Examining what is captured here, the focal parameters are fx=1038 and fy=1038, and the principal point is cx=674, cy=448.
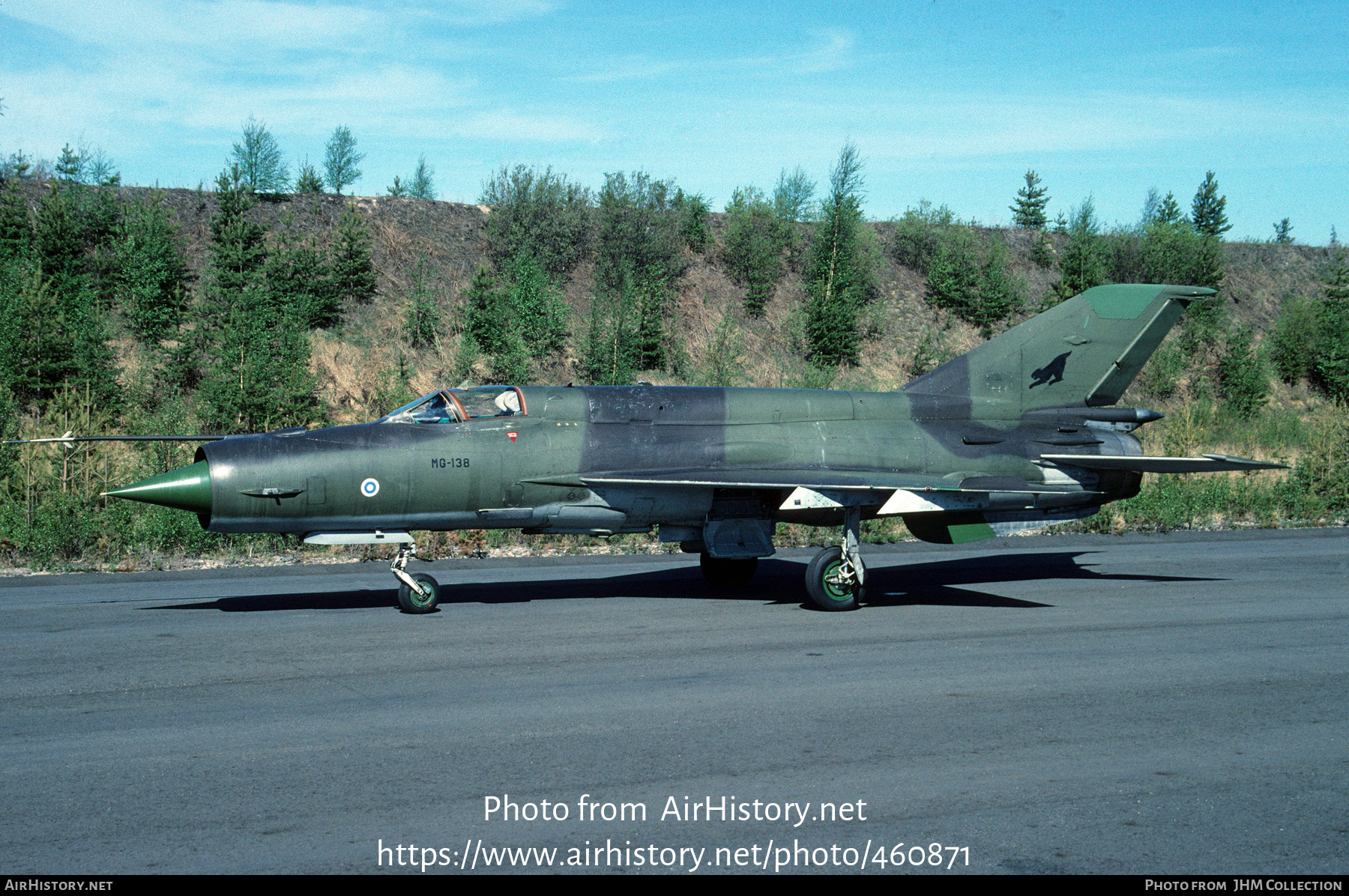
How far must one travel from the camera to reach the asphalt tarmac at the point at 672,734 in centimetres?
505

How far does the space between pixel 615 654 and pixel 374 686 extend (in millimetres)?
2275

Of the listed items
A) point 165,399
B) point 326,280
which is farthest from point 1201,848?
point 326,280

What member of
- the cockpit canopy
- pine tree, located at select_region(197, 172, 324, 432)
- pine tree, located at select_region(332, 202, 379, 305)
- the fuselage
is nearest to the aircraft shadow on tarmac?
the fuselage

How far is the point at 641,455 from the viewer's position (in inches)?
500

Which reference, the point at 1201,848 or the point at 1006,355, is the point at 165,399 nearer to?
the point at 1006,355

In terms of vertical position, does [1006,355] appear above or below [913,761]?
above

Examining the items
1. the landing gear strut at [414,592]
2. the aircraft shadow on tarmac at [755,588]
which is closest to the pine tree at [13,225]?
the aircraft shadow on tarmac at [755,588]

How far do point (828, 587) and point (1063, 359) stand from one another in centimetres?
505

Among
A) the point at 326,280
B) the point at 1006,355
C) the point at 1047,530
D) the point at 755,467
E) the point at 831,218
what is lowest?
the point at 1047,530

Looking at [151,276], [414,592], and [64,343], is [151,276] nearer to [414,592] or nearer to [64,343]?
[64,343]

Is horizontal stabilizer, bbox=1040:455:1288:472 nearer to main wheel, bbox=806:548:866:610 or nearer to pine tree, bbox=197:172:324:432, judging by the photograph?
main wheel, bbox=806:548:866:610

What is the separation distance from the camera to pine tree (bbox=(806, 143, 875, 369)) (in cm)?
4112

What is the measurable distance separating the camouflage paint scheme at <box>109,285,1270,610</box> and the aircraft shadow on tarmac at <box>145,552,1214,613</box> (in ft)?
2.77

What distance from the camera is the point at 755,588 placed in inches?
565
